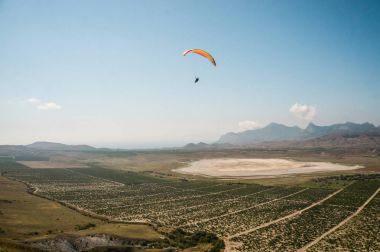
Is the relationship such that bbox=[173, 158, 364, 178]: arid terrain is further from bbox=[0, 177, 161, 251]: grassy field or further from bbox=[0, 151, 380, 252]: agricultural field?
bbox=[0, 177, 161, 251]: grassy field

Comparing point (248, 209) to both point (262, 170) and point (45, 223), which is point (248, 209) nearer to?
point (45, 223)

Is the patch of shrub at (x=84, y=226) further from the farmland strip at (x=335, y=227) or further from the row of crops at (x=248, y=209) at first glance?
the farmland strip at (x=335, y=227)

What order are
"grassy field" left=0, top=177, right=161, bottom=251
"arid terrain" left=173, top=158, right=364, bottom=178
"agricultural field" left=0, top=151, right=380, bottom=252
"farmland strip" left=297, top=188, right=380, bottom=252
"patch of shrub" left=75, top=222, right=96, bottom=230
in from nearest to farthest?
1. "farmland strip" left=297, top=188, right=380, bottom=252
2. "agricultural field" left=0, top=151, right=380, bottom=252
3. "grassy field" left=0, top=177, right=161, bottom=251
4. "patch of shrub" left=75, top=222, right=96, bottom=230
5. "arid terrain" left=173, top=158, right=364, bottom=178

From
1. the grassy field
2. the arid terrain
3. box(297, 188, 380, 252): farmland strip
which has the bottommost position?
the grassy field

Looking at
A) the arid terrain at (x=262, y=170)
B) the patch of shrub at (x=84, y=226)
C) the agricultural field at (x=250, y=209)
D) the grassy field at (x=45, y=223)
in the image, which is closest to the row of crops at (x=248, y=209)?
the agricultural field at (x=250, y=209)

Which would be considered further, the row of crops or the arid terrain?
the arid terrain

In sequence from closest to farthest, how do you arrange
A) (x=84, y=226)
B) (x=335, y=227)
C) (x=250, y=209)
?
(x=335, y=227), (x=84, y=226), (x=250, y=209)

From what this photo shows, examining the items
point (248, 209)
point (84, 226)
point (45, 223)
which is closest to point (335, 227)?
point (248, 209)

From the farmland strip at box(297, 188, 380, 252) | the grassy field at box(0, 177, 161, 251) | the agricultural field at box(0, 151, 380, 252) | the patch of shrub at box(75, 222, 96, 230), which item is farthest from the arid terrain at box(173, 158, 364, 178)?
the patch of shrub at box(75, 222, 96, 230)
